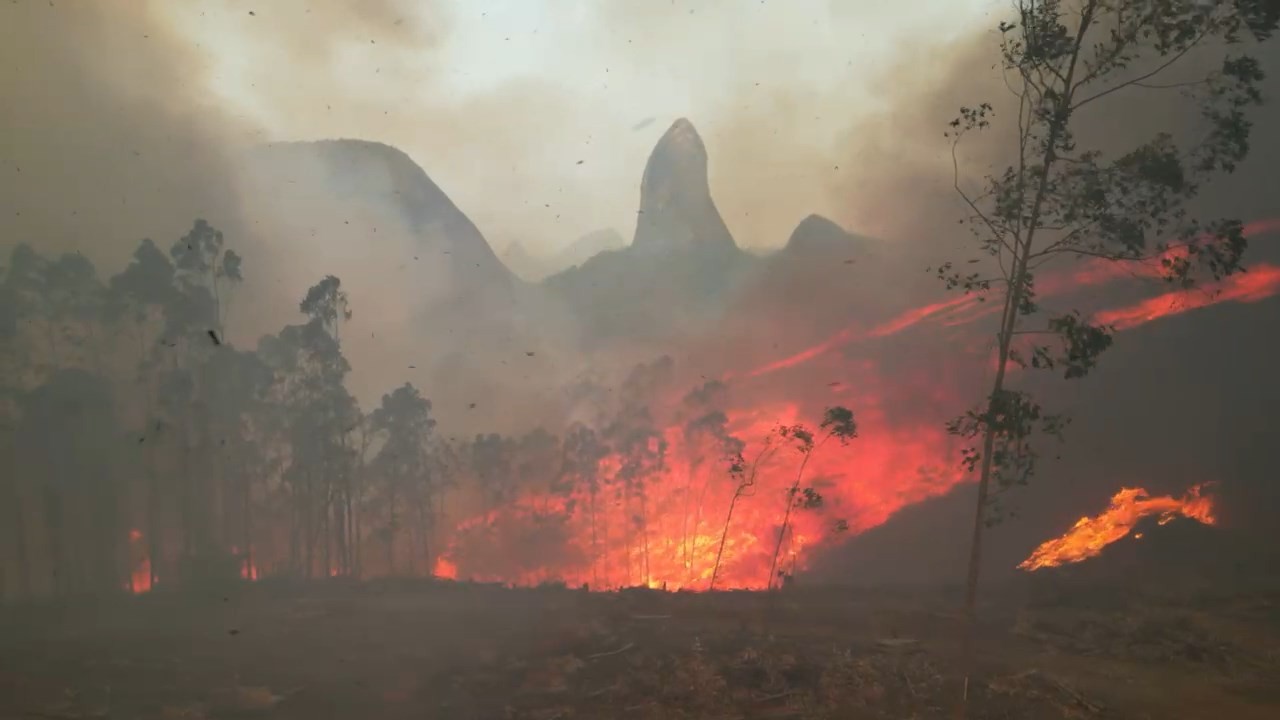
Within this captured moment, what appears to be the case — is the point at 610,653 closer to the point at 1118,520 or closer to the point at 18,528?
the point at 18,528

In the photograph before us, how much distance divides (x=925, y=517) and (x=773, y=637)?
118 feet

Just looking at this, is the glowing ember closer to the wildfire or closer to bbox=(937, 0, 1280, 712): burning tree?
bbox=(937, 0, 1280, 712): burning tree

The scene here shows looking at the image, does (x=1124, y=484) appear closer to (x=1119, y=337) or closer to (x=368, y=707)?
(x=1119, y=337)

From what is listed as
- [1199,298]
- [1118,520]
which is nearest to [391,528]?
[1118,520]

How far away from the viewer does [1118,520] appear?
173 ft

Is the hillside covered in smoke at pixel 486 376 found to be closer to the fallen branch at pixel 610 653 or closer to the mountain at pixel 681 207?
the mountain at pixel 681 207

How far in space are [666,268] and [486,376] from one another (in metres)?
17.3

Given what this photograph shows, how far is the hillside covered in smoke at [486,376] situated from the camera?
40281 millimetres

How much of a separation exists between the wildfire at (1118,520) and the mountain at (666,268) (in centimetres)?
2925

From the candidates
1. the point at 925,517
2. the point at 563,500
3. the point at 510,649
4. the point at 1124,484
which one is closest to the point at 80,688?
the point at 510,649

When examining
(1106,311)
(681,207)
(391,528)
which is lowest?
(391,528)

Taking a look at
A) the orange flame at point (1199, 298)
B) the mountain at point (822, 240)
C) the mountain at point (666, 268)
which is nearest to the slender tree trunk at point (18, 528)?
the mountain at point (666, 268)

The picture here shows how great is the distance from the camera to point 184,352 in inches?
1779

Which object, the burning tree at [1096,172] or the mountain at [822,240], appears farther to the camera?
the mountain at [822,240]
